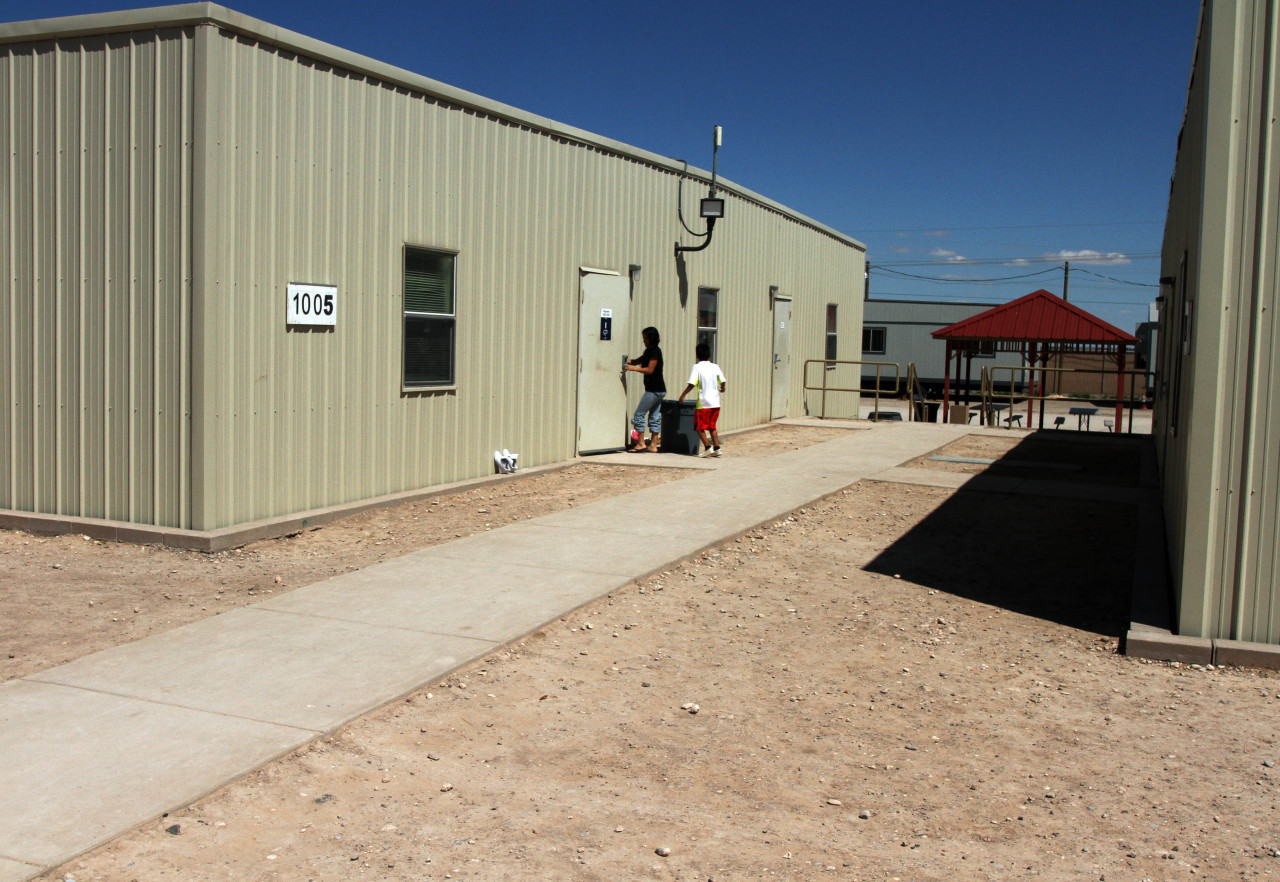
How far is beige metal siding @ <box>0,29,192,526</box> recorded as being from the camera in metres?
8.60

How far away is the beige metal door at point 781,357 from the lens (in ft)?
69.6

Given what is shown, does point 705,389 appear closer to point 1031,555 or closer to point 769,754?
point 1031,555

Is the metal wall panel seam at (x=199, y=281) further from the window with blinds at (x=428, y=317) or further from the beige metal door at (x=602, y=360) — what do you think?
the beige metal door at (x=602, y=360)

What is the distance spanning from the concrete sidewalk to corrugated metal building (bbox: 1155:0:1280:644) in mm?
3589

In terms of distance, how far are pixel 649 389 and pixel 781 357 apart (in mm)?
7223

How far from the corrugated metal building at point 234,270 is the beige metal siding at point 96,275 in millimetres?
18

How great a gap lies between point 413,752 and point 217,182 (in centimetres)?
532

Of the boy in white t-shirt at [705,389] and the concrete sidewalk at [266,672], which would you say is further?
the boy in white t-shirt at [705,389]

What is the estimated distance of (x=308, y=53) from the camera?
30.4 ft

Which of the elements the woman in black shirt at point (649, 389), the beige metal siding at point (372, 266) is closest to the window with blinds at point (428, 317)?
the beige metal siding at point (372, 266)

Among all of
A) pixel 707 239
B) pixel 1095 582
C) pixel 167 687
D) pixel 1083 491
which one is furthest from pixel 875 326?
pixel 167 687

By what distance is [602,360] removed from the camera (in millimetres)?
14492

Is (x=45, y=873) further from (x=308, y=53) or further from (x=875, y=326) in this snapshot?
(x=875, y=326)

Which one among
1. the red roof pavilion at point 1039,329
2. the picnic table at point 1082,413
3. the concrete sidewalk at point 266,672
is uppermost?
the red roof pavilion at point 1039,329
